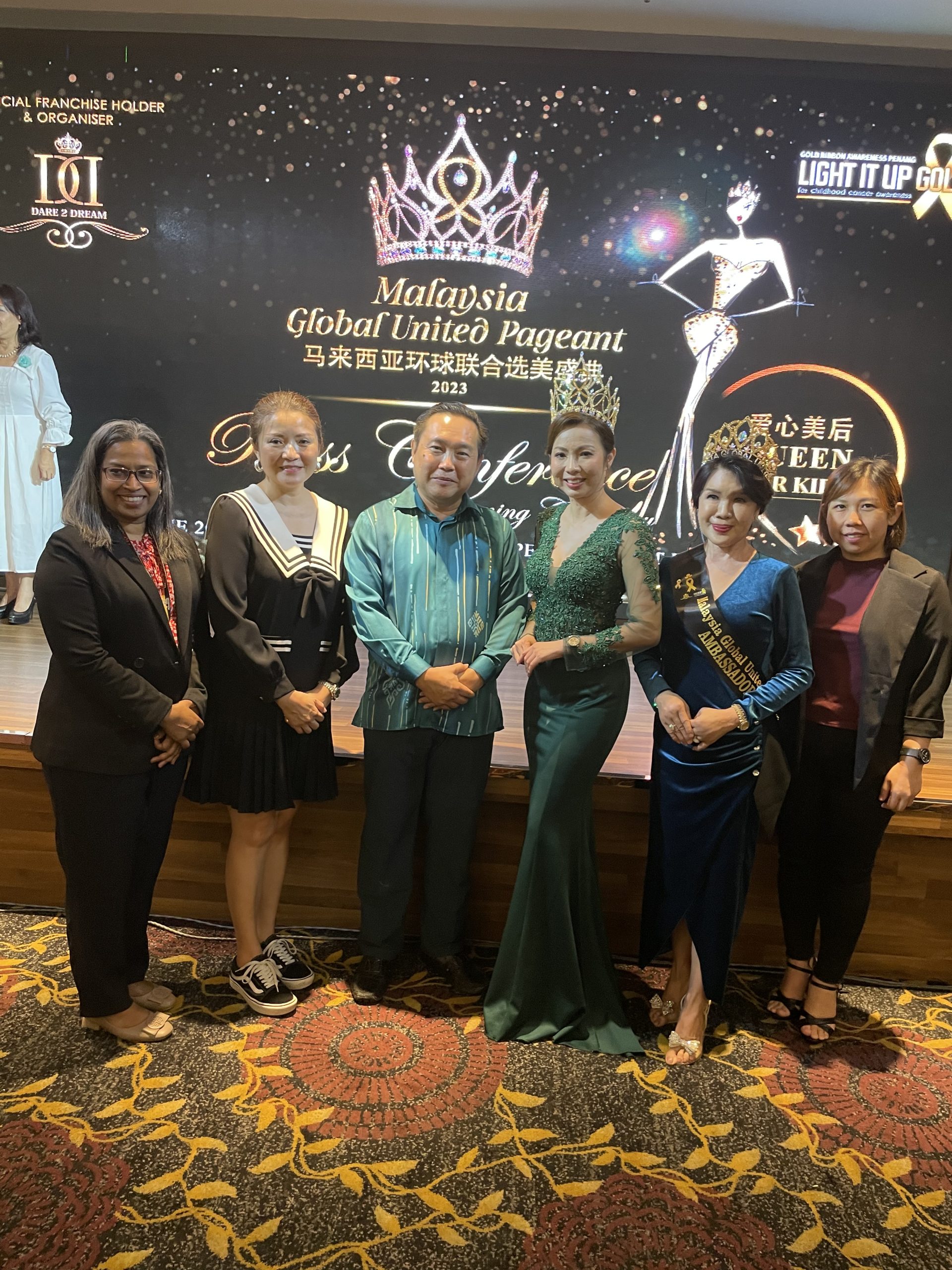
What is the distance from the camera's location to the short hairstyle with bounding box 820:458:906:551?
201 centimetres

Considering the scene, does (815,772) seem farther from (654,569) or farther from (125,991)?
(125,991)

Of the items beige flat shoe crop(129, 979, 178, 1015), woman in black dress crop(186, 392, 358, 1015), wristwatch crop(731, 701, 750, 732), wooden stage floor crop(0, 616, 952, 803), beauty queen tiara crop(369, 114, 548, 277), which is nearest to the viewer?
wristwatch crop(731, 701, 750, 732)

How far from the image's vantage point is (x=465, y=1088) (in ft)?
6.36

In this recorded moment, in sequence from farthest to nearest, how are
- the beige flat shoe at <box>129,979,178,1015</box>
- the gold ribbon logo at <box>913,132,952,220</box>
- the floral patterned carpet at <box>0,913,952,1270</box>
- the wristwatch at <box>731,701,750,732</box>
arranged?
1. the gold ribbon logo at <box>913,132,952,220</box>
2. the beige flat shoe at <box>129,979,178,1015</box>
3. the wristwatch at <box>731,701,750,732</box>
4. the floral patterned carpet at <box>0,913,952,1270</box>

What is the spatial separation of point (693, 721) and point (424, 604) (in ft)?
2.37

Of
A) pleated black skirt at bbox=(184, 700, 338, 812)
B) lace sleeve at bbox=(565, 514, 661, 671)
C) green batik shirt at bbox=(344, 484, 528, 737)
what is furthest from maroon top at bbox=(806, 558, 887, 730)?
pleated black skirt at bbox=(184, 700, 338, 812)

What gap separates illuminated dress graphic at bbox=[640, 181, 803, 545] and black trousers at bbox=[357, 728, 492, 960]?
2.82 m

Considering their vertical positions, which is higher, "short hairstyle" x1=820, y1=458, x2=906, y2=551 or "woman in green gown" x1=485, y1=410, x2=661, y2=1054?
"short hairstyle" x1=820, y1=458, x2=906, y2=551

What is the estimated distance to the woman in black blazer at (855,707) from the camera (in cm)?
202

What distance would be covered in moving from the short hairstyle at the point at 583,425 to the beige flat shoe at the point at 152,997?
1748mm

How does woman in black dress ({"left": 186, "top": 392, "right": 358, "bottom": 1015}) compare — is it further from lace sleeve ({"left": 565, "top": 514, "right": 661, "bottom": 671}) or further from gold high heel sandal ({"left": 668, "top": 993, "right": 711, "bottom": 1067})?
gold high heel sandal ({"left": 668, "top": 993, "right": 711, "bottom": 1067})

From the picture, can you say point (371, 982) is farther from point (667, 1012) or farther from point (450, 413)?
point (450, 413)

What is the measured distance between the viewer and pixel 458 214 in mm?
4320

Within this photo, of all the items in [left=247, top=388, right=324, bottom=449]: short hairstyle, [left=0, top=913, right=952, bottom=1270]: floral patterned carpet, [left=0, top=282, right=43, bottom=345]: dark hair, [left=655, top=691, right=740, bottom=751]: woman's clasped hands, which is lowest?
[left=0, top=913, right=952, bottom=1270]: floral patterned carpet
